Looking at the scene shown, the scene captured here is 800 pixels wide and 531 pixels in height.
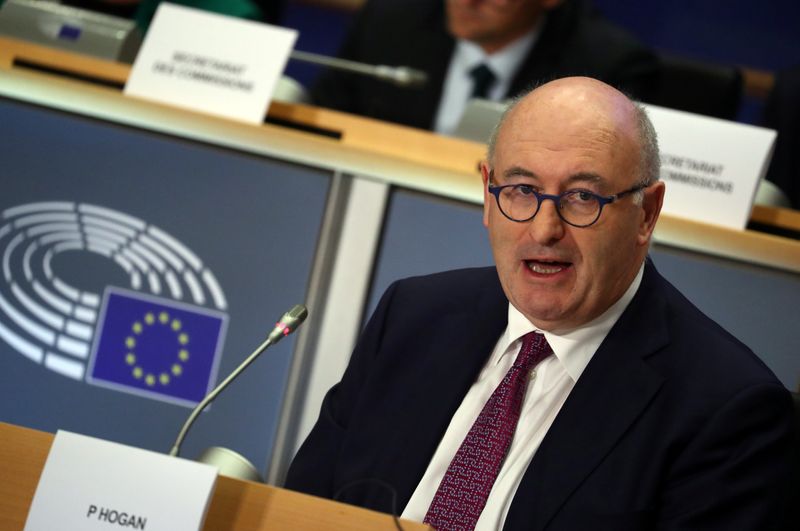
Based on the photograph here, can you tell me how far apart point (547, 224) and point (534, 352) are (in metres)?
0.24

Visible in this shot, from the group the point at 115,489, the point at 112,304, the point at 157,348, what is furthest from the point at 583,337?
the point at 112,304

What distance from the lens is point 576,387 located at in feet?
6.11

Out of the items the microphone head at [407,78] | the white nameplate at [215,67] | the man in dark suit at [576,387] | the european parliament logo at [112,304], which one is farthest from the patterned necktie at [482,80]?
the man in dark suit at [576,387]

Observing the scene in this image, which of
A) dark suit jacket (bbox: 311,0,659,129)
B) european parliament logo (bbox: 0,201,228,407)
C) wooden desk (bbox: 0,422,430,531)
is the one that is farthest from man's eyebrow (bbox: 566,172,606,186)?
dark suit jacket (bbox: 311,0,659,129)

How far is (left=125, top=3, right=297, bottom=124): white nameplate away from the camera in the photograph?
268cm

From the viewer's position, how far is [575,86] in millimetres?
1868

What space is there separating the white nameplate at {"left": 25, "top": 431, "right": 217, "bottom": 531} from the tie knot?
2.02 feet

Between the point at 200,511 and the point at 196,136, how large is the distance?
1319 mm

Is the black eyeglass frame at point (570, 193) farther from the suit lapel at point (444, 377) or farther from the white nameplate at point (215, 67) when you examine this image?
the white nameplate at point (215, 67)

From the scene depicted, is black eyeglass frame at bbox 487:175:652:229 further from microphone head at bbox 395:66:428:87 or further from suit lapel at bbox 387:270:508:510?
microphone head at bbox 395:66:428:87

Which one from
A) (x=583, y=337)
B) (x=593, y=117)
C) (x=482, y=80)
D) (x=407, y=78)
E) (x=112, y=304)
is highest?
(x=482, y=80)

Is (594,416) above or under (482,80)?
under

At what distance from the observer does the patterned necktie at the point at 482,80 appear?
3670 millimetres

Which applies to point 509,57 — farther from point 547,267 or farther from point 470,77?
point 547,267
